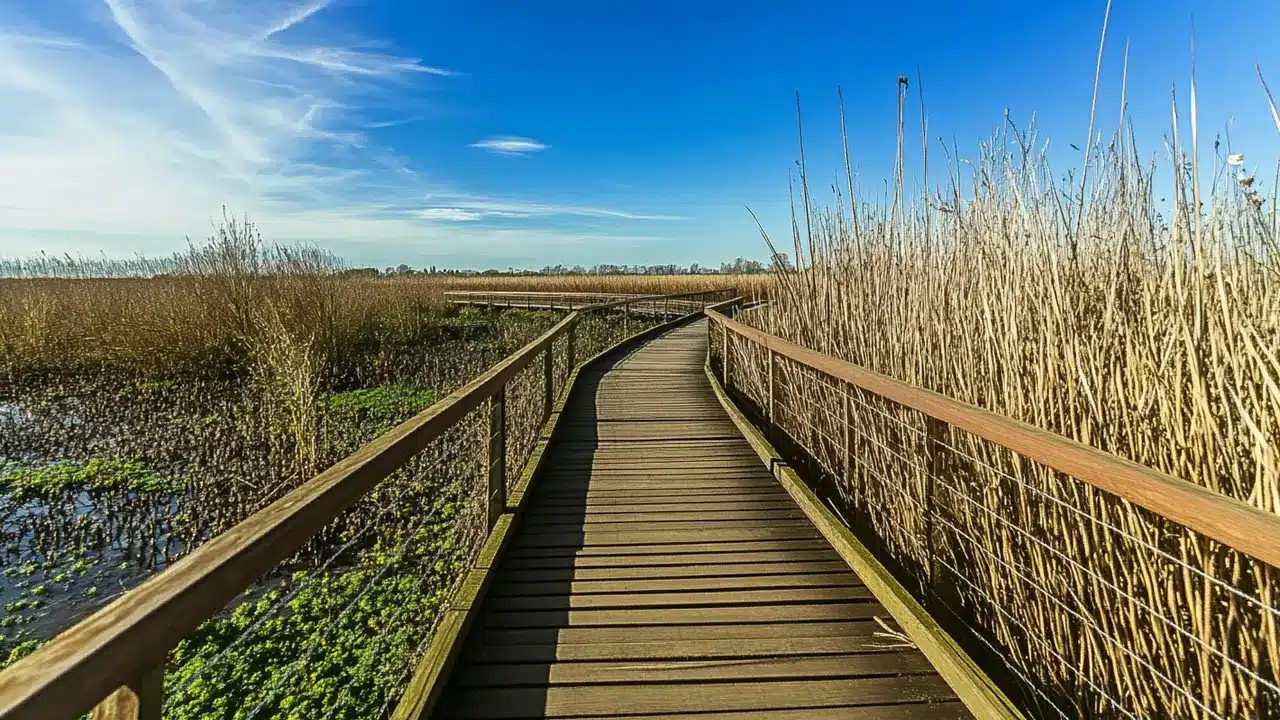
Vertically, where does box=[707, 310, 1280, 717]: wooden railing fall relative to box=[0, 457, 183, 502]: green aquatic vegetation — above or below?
above

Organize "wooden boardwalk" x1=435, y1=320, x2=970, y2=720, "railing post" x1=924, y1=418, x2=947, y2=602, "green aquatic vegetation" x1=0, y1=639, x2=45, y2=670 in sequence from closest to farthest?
"wooden boardwalk" x1=435, y1=320, x2=970, y2=720 → "railing post" x1=924, y1=418, x2=947, y2=602 → "green aquatic vegetation" x1=0, y1=639, x2=45, y2=670

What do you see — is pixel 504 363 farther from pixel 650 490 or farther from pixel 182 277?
pixel 182 277

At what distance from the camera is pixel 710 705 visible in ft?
6.49

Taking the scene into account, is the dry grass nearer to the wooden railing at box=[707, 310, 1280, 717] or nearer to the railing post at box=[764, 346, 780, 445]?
the wooden railing at box=[707, 310, 1280, 717]

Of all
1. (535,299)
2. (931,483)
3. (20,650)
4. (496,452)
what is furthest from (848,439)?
(535,299)

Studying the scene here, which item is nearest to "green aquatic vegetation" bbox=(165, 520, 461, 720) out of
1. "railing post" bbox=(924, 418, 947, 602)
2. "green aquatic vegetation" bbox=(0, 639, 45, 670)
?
"green aquatic vegetation" bbox=(0, 639, 45, 670)

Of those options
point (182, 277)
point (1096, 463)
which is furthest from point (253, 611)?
point (182, 277)

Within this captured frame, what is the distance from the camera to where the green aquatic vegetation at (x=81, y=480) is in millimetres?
5406

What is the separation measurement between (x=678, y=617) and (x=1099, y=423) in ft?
5.36

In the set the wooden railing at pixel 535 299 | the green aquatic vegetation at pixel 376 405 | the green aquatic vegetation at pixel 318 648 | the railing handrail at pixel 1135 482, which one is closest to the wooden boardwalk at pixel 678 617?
the green aquatic vegetation at pixel 318 648

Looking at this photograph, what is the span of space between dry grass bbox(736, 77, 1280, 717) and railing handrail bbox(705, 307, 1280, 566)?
18cm

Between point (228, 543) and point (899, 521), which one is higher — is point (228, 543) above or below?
above

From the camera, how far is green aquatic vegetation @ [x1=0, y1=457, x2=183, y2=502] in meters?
5.41

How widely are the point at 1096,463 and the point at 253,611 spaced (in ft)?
14.2
